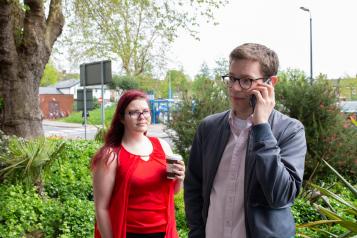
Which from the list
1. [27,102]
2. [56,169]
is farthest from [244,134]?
[27,102]

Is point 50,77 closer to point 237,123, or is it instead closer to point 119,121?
point 119,121

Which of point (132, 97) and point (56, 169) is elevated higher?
point (132, 97)

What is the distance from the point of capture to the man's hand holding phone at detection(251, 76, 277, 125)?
192cm

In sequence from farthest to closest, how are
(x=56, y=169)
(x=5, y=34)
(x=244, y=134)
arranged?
(x=5, y=34)
(x=56, y=169)
(x=244, y=134)

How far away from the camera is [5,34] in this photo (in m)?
8.80

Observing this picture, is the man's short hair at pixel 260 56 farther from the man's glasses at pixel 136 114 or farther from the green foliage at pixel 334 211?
the man's glasses at pixel 136 114

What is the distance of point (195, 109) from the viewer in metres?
9.52

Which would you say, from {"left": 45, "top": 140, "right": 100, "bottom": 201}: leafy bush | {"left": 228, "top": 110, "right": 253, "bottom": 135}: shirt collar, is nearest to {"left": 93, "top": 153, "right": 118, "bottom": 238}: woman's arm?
{"left": 228, "top": 110, "right": 253, "bottom": 135}: shirt collar

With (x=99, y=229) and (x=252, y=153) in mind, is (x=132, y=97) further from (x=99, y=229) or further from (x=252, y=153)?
(x=252, y=153)

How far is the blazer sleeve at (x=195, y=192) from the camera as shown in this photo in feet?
7.72

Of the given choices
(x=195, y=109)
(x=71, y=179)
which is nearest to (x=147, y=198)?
(x=71, y=179)

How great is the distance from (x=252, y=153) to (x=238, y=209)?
0.28 metres

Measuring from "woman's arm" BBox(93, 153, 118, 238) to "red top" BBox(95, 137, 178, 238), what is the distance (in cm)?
3

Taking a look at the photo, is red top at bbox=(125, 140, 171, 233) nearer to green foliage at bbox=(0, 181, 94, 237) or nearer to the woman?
the woman
